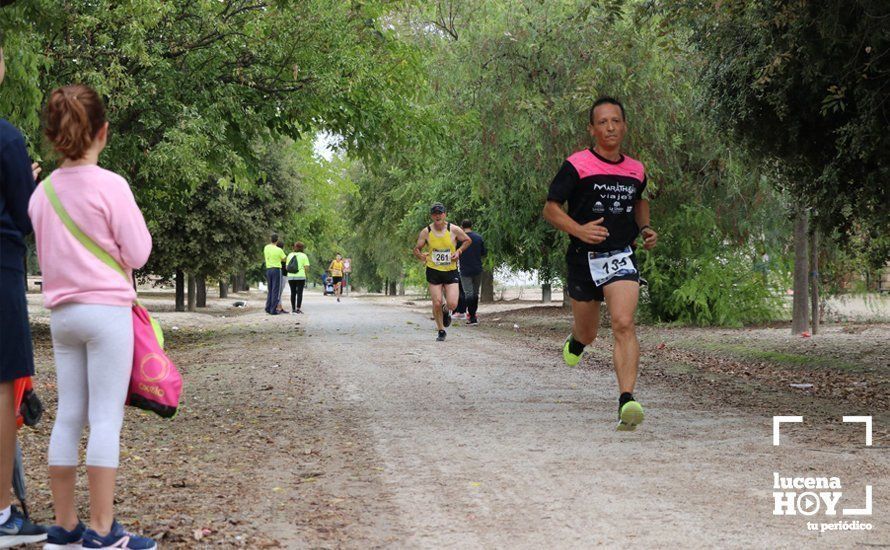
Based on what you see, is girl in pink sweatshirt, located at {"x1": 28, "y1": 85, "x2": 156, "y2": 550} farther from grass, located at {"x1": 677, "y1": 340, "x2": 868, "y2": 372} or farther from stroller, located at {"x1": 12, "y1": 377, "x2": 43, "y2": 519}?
grass, located at {"x1": 677, "y1": 340, "x2": 868, "y2": 372}

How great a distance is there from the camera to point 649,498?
5.39 meters

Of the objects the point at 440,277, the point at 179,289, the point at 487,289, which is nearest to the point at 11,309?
the point at 440,277

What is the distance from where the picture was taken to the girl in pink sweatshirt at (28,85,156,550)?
13.8 feet

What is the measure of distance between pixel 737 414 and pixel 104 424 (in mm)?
5829

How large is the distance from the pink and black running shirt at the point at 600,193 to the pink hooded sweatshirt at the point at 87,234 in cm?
393

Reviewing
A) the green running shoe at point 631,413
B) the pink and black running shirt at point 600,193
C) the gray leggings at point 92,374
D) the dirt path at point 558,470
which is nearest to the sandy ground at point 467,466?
the dirt path at point 558,470

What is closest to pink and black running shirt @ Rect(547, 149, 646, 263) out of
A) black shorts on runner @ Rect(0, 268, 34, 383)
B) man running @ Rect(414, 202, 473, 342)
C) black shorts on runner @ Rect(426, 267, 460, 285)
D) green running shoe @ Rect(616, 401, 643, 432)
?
green running shoe @ Rect(616, 401, 643, 432)

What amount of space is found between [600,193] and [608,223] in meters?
0.22

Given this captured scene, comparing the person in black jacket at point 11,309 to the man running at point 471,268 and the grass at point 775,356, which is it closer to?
the grass at point 775,356

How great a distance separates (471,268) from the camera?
23656 mm

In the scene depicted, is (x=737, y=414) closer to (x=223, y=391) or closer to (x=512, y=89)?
(x=223, y=391)

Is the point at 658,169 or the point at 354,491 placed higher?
the point at 658,169

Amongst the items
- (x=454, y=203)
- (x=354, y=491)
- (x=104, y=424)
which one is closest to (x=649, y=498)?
(x=354, y=491)

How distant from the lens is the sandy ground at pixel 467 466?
4848mm
